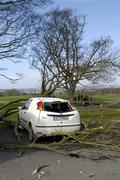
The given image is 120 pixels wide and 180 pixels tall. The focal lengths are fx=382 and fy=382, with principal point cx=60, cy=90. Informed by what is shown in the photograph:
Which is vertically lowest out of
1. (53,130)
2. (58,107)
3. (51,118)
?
(53,130)

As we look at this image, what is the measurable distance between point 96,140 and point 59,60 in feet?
104

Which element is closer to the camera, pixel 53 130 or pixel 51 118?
pixel 53 130

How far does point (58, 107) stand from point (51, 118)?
2.38ft

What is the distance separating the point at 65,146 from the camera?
479 inches

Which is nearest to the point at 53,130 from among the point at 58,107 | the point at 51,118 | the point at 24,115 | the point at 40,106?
the point at 51,118

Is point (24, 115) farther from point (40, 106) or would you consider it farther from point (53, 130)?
point (53, 130)

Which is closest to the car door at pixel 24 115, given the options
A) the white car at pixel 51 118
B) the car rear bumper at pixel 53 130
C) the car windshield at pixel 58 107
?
the white car at pixel 51 118

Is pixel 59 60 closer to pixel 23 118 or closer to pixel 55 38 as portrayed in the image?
→ pixel 55 38

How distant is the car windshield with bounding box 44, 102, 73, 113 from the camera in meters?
14.0

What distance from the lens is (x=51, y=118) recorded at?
13.6m

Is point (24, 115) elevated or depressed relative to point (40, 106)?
depressed

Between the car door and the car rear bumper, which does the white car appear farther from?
the car door

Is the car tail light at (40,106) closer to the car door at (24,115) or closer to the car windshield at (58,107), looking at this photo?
the car windshield at (58,107)

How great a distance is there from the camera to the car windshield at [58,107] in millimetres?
14000
